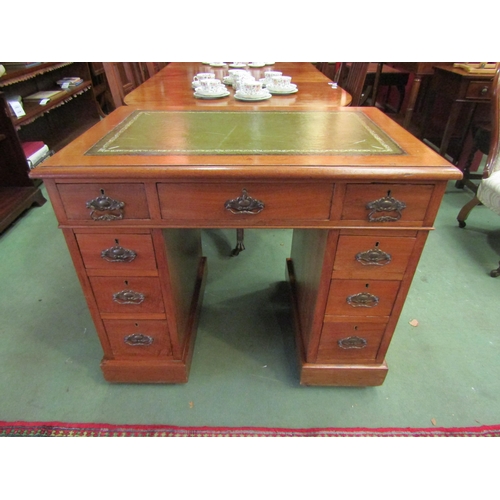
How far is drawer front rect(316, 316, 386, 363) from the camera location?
1.06 meters

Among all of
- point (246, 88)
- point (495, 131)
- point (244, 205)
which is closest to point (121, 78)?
point (246, 88)

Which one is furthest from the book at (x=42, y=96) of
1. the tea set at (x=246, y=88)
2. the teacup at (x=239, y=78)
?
the teacup at (x=239, y=78)

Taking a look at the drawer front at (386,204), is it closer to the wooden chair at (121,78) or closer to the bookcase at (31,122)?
the wooden chair at (121,78)

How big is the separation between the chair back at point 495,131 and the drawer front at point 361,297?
128 cm

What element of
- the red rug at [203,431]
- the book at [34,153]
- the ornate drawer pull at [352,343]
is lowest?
the red rug at [203,431]

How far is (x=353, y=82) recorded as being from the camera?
5.83 ft

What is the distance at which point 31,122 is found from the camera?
2.61 meters

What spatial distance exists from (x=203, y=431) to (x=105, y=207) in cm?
74

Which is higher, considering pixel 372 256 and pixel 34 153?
pixel 372 256

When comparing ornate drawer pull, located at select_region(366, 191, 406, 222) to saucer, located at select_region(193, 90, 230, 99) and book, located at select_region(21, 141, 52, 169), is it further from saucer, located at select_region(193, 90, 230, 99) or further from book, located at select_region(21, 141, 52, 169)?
book, located at select_region(21, 141, 52, 169)

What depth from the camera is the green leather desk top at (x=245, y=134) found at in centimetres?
84

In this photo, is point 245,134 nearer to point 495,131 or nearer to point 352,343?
point 352,343

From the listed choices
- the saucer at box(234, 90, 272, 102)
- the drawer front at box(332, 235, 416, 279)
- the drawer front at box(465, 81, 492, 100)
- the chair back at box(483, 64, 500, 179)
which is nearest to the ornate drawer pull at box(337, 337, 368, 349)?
the drawer front at box(332, 235, 416, 279)

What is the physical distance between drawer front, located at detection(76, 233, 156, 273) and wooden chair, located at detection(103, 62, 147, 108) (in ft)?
2.89
